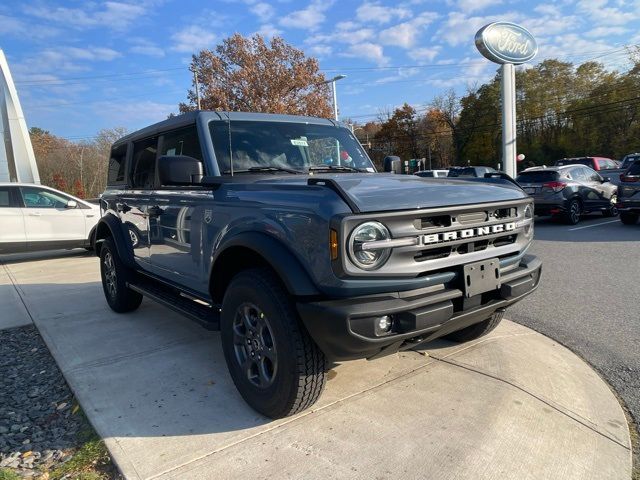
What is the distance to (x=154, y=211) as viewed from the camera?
4320 millimetres

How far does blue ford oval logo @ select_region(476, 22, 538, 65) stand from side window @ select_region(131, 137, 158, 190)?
12.0 m

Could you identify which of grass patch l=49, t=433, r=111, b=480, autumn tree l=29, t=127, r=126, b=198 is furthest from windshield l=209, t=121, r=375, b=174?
autumn tree l=29, t=127, r=126, b=198

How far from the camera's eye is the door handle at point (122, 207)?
504cm

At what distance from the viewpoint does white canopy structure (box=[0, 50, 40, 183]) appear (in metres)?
19.7

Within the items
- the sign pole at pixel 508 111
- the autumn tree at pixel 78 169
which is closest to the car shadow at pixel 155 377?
the sign pole at pixel 508 111

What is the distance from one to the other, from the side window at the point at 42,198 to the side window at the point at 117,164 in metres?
5.59

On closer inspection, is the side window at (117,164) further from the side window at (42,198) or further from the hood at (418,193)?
the side window at (42,198)

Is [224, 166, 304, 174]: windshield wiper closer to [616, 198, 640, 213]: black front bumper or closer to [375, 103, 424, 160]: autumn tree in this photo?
[616, 198, 640, 213]: black front bumper

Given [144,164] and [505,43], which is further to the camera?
[505,43]

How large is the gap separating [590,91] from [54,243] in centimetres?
5100

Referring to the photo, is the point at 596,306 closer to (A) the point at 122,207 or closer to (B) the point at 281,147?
(B) the point at 281,147

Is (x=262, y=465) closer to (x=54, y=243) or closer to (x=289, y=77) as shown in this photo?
(x=54, y=243)

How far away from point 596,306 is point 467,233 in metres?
3.28

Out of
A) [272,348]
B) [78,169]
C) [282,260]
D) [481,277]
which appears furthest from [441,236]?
[78,169]
